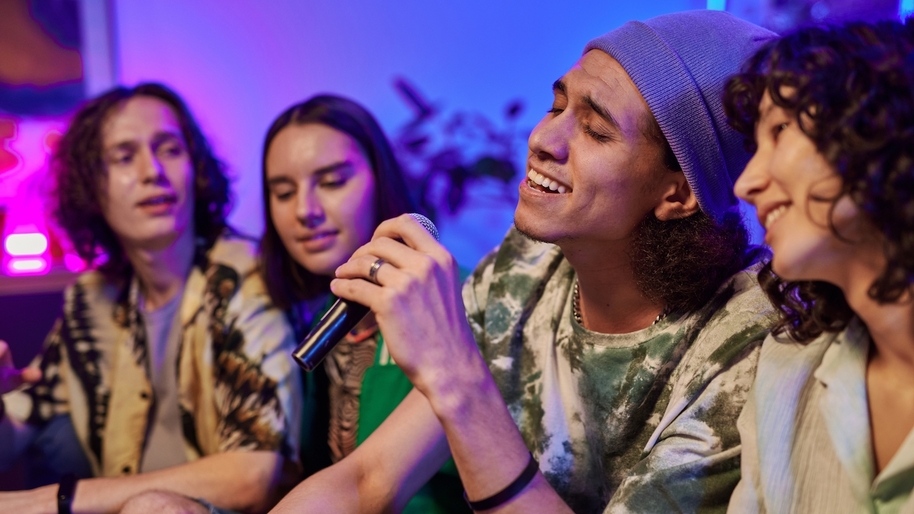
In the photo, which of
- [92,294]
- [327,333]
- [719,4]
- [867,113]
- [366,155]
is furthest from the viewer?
[719,4]

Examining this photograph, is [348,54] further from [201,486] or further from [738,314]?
[738,314]

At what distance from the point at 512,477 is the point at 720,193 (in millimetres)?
615

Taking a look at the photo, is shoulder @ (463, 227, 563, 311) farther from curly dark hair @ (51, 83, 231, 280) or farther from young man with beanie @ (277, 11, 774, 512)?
curly dark hair @ (51, 83, 231, 280)

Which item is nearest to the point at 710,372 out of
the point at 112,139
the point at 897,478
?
the point at 897,478

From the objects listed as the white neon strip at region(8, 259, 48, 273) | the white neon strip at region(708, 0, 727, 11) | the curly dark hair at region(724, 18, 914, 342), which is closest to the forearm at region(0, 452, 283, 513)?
the curly dark hair at region(724, 18, 914, 342)

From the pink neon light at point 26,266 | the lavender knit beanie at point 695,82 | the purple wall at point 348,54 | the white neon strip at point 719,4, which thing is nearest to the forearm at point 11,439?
the pink neon light at point 26,266

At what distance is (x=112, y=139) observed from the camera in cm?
203

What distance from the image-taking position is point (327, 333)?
985 mm

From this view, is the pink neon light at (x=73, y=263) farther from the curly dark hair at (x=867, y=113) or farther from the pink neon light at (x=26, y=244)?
the curly dark hair at (x=867, y=113)

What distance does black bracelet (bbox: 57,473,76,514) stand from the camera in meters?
1.58

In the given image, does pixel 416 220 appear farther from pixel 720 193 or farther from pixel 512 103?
pixel 512 103

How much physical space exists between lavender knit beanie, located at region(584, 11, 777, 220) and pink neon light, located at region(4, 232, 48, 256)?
245 cm

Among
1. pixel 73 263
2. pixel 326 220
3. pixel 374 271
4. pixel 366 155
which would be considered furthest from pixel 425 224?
pixel 73 263

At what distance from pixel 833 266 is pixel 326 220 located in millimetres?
A: 1327
